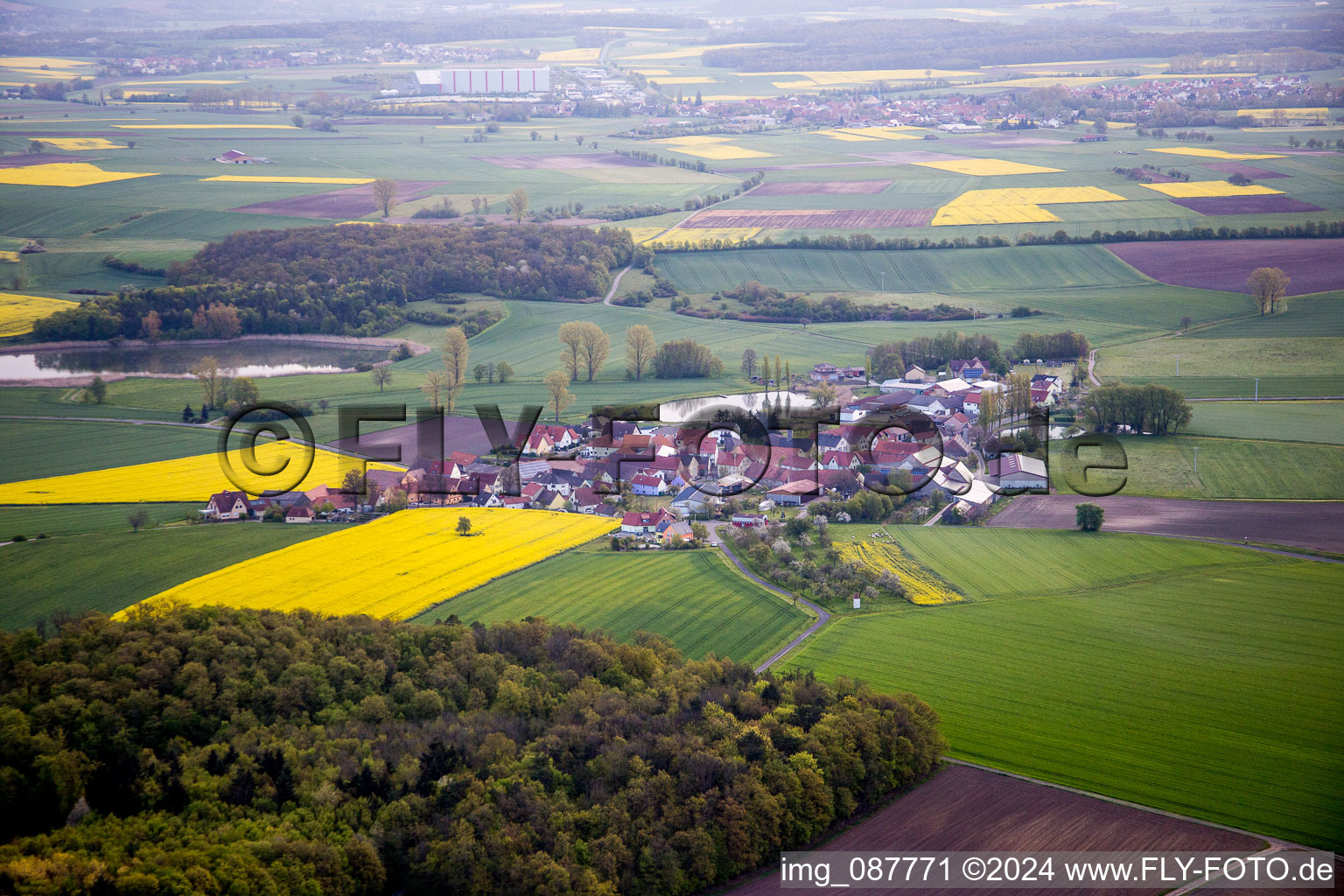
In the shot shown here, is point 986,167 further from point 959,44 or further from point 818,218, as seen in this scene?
point 959,44

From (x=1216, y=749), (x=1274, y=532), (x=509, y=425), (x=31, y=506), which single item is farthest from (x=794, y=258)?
(x=1216, y=749)

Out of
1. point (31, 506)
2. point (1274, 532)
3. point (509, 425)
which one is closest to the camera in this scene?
point (1274, 532)

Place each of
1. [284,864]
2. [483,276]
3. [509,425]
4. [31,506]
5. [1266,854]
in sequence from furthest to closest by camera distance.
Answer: [483,276]
[509,425]
[31,506]
[1266,854]
[284,864]

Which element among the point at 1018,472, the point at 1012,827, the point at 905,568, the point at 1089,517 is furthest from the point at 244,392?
the point at 1012,827

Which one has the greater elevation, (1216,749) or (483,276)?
(483,276)

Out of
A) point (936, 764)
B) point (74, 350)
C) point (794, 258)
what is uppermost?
point (794, 258)

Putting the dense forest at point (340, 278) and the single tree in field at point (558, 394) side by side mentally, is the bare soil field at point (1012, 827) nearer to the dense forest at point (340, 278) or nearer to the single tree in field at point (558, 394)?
the single tree in field at point (558, 394)

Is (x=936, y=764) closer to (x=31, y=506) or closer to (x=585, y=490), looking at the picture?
(x=585, y=490)

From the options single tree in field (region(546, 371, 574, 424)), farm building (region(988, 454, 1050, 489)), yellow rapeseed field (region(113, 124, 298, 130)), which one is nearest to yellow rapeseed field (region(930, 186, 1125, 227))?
single tree in field (region(546, 371, 574, 424))
